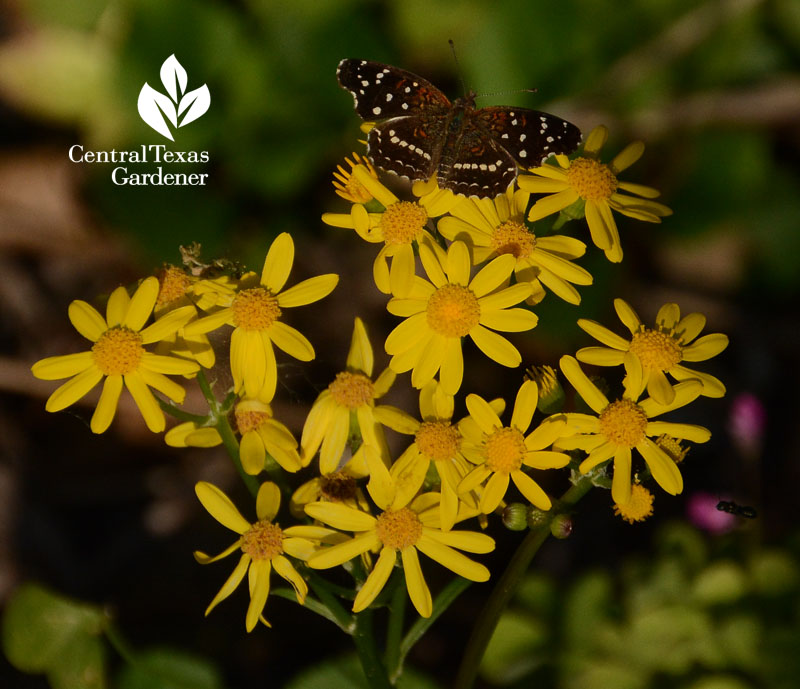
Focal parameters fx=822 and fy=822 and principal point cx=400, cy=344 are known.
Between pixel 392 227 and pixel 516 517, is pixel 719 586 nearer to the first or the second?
pixel 516 517

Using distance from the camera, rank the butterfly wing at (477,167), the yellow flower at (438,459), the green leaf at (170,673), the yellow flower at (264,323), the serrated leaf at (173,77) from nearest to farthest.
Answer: the yellow flower at (438,459) < the yellow flower at (264,323) < the butterfly wing at (477,167) < the green leaf at (170,673) < the serrated leaf at (173,77)

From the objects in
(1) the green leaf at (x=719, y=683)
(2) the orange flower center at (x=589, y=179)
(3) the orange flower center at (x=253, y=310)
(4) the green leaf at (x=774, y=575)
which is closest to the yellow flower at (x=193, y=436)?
(3) the orange flower center at (x=253, y=310)

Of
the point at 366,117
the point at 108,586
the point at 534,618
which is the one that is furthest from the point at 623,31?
the point at 108,586

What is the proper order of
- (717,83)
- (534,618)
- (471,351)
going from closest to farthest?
(534,618) → (471,351) → (717,83)

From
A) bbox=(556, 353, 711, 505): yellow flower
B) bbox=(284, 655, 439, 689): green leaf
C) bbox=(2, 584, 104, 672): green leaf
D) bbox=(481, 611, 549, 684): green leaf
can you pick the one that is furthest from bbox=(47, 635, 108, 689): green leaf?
→ bbox=(556, 353, 711, 505): yellow flower

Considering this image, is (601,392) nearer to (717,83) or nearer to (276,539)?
(276,539)

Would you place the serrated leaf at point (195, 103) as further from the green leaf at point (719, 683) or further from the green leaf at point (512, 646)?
the green leaf at point (719, 683)

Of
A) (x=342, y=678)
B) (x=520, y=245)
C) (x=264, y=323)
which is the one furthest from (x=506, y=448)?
(x=342, y=678)
